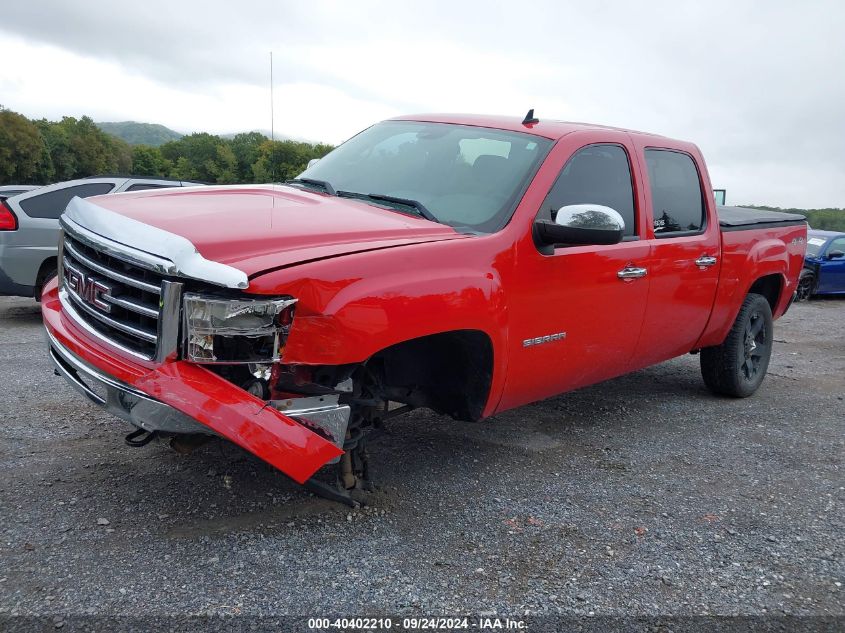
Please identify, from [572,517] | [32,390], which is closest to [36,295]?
[32,390]

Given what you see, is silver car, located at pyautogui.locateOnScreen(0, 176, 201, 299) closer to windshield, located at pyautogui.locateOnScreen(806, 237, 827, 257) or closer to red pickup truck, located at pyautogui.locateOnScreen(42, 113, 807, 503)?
red pickup truck, located at pyautogui.locateOnScreen(42, 113, 807, 503)

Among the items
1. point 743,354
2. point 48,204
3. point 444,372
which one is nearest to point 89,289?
point 444,372

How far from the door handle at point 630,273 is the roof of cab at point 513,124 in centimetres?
82

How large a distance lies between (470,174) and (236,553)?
217cm

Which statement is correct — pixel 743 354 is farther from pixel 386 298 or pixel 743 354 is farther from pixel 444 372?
pixel 386 298

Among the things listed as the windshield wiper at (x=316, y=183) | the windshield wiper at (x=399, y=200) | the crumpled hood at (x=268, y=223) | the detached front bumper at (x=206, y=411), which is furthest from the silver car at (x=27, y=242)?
the detached front bumper at (x=206, y=411)

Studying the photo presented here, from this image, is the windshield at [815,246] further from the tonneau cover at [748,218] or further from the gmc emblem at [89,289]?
the gmc emblem at [89,289]

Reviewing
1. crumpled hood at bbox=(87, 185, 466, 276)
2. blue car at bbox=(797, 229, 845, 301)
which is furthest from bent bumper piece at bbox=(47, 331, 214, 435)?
blue car at bbox=(797, 229, 845, 301)

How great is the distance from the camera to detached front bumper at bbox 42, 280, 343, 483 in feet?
8.84

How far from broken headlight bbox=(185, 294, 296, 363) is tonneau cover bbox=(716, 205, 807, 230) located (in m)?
3.72

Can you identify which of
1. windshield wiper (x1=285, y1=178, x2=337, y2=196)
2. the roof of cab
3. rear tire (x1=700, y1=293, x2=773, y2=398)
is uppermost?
the roof of cab

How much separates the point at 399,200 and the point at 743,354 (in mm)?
3344

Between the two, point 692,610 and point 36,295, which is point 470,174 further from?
point 36,295

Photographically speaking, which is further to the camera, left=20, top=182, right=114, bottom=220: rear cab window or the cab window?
left=20, top=182, right=114, bottom=220: rear cab window
